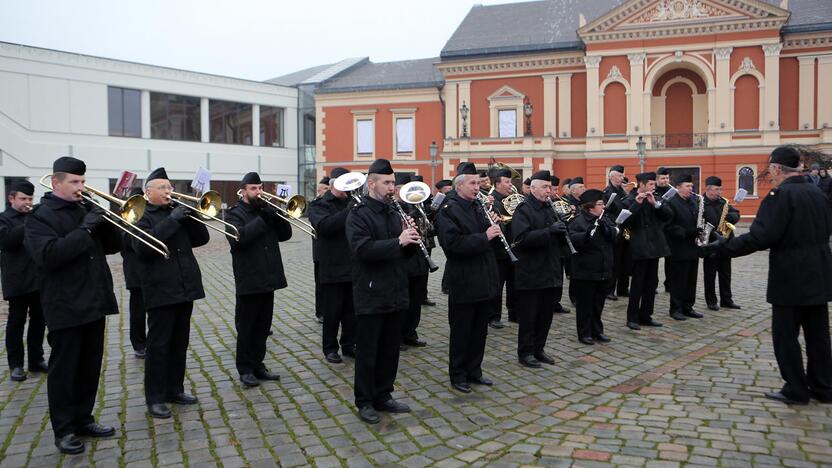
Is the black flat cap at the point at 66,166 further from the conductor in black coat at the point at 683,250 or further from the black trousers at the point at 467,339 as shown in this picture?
the conductor in black coat at the point at 683,250

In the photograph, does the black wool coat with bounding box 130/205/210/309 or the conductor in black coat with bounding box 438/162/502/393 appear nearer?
the black wool coat with bounding box 130/205/210/309

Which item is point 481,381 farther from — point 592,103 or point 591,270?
point 592,103

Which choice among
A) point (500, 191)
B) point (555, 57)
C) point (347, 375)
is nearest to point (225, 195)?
point (555, 57)

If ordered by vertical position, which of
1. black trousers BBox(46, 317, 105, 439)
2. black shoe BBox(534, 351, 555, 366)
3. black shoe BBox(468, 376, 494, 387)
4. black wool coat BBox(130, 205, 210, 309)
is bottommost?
black shoe BBox(468, 376, 494, 387)

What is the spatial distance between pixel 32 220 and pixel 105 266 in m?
0.67

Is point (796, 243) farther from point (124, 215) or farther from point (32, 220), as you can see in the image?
→ point (32, 220)

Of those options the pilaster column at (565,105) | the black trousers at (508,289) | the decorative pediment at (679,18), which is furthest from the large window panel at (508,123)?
the black trousers at (508,289)

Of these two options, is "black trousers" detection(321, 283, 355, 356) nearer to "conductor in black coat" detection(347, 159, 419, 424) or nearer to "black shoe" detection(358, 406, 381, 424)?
"conductor in black coat" detection(347, 159, 419, 424)

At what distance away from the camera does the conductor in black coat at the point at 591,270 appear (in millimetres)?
7781

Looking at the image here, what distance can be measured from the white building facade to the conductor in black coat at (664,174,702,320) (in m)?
30.3

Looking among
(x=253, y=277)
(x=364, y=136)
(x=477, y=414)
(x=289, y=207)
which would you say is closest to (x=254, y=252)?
(x=253, y=277)

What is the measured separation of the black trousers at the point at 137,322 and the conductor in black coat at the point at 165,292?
6.74 ft

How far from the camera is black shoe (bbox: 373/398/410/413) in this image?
5.48 meters

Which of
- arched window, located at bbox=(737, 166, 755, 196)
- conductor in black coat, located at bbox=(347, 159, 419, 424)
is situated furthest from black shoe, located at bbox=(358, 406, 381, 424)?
arched window, located at bbox=(737, 166, 755, 196)
